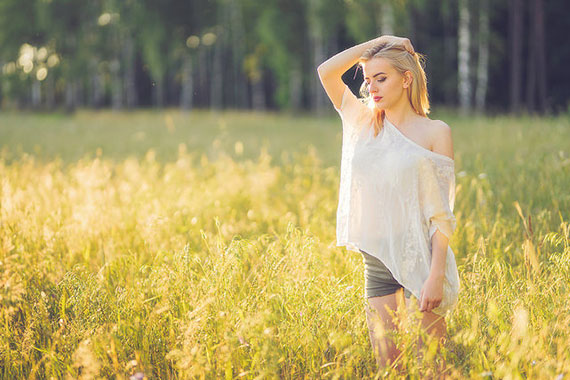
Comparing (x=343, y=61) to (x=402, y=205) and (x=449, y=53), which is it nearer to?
(x=402, y=205)

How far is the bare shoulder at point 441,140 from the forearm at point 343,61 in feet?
1.64

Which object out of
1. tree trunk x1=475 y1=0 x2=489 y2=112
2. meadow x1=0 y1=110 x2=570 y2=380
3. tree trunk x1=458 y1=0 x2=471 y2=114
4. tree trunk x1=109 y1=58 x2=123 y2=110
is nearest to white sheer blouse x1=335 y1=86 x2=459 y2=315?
meadow x1=0 y1=110 x2=570 y2=380

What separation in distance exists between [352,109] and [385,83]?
313mm

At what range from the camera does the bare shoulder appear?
2.11 metres

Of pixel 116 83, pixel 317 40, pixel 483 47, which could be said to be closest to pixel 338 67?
pixel 483 47

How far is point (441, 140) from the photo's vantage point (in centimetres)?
211

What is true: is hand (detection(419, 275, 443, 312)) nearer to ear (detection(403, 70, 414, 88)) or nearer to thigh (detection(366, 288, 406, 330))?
thigh (detection(366, 288, 406, 330))

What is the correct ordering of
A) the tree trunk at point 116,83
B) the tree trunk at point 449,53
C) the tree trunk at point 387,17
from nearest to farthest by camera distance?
the tree trunk at point 387,17
the tree trunk at point 449,53
the tree trunk at point 116,83

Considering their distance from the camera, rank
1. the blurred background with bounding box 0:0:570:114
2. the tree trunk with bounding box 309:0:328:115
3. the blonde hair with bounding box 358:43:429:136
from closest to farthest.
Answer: the blonde hair with bounding box 358:43:429:136 → the tree trunk with bounding box 309:0:328:115 → the blurred background with bounding box 0:0:570:114

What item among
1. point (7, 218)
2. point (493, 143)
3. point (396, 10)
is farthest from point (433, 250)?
point (396, 10)

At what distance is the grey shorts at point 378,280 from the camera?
227 cm

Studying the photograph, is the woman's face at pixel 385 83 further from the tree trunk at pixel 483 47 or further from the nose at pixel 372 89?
the tree trunk at pixel 483 47

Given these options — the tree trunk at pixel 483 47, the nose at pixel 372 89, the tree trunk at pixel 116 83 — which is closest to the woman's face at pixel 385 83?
the nose at pixel 372 89

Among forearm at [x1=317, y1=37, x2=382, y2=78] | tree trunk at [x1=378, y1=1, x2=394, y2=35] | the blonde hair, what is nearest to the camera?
the blonde hair
